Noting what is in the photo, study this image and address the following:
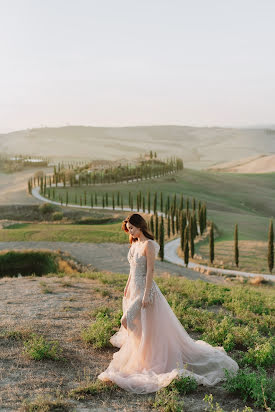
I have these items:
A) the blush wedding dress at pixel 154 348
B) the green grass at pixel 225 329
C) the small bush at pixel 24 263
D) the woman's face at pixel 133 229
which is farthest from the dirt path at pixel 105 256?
the woman's face at pixel 133 229

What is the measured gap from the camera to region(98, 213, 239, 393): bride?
24.5 feet

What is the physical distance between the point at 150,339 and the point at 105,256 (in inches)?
1032

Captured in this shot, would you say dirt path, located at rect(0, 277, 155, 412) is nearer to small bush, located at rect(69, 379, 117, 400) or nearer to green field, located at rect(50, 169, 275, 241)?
small bush, located at rect(69, 379, 117, 400)

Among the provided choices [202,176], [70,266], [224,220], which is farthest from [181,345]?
[202,176]

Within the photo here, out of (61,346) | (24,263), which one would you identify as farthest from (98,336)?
(24,263)

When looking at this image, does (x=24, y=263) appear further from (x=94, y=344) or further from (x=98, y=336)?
(x=94, y=344)

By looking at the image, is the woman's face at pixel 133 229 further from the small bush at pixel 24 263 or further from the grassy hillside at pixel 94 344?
the small bush at pixel 24 263

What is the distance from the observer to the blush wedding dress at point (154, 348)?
738cm

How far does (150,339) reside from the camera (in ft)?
25.1

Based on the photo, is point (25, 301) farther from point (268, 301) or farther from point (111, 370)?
point (268, 301)

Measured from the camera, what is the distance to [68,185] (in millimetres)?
82750

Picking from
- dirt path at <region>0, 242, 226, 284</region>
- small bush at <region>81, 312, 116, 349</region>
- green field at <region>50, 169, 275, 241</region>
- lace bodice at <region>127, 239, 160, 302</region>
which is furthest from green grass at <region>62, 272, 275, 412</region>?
green field at <region>50, 169, 275, 241</region>

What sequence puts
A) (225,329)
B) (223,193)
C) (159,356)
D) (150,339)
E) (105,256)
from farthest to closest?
1. (223,193)
2. (105,256)
3. (225,329)
4. (150,339)
5. (159,356)

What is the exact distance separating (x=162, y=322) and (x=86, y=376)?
1.55 m
